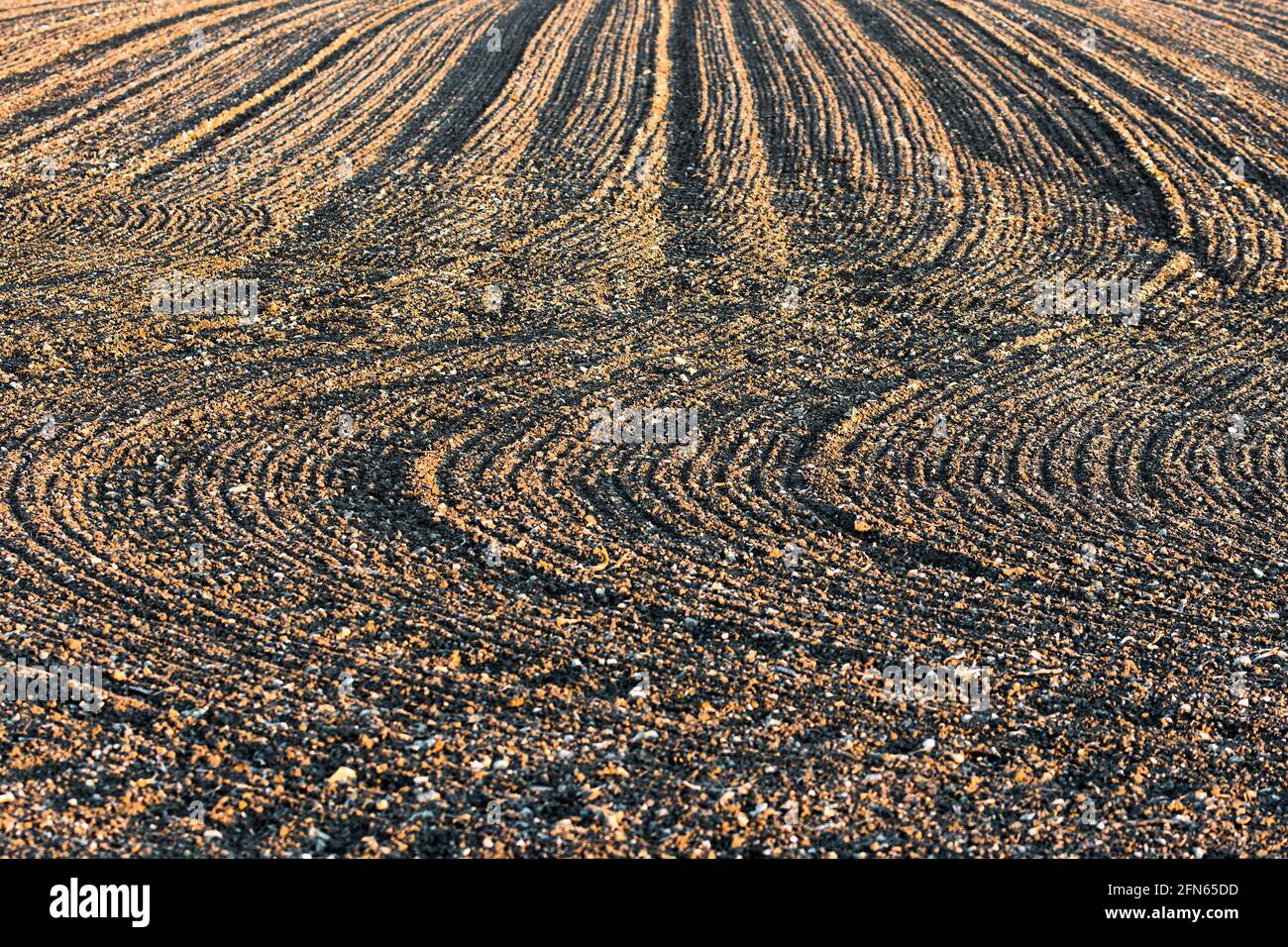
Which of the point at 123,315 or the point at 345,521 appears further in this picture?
the point at 123,315

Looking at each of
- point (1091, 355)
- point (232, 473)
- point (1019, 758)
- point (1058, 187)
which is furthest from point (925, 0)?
point (1019, 758)

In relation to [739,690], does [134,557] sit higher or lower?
higher

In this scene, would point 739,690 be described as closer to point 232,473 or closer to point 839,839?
point 839,839
